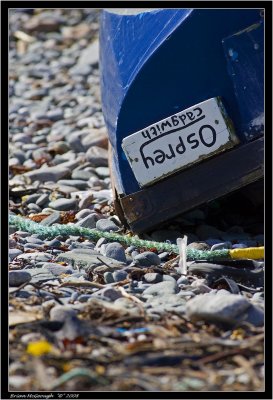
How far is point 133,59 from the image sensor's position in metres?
4.20

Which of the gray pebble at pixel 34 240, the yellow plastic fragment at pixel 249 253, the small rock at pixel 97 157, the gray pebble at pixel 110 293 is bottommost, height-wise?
the gray pebble at pixel 110 293

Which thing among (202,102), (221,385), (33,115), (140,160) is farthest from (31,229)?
(33,115)

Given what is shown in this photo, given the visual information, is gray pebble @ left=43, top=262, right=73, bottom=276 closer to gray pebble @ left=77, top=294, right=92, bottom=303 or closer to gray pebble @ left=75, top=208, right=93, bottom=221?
gray pebble @ left=77, top=294, right=92, bottom=303

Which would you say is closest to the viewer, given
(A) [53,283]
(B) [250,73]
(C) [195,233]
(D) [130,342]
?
(D) [130,342]

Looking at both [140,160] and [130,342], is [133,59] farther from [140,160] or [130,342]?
[130,342]

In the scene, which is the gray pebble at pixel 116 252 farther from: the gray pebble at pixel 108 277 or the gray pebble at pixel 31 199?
the gray pebble at pixel 31 199

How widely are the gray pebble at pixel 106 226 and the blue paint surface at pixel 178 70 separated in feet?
1.13

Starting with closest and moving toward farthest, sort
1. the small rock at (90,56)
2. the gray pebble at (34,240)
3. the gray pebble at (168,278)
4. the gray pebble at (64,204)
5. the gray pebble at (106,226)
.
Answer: the gray pebble at (168,278) < the gray pebble at (34,240) < the gray pebble at (106,226) < the gray pebble at (64,204) < the small rock at (90,56)

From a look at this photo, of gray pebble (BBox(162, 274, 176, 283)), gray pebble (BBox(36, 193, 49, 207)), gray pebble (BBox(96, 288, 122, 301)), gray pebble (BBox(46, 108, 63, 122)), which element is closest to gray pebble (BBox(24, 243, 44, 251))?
gray pebble (BBox(162, 274, 176, 283))

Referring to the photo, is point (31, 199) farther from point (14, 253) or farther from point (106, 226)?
point (14, 253)

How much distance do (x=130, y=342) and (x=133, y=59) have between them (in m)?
1.66

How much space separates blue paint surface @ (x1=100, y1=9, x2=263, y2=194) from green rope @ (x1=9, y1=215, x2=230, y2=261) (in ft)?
0.74

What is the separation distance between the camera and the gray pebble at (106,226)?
4543mm

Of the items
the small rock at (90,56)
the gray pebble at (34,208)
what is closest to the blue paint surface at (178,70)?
the gray pebble at (34,208)
